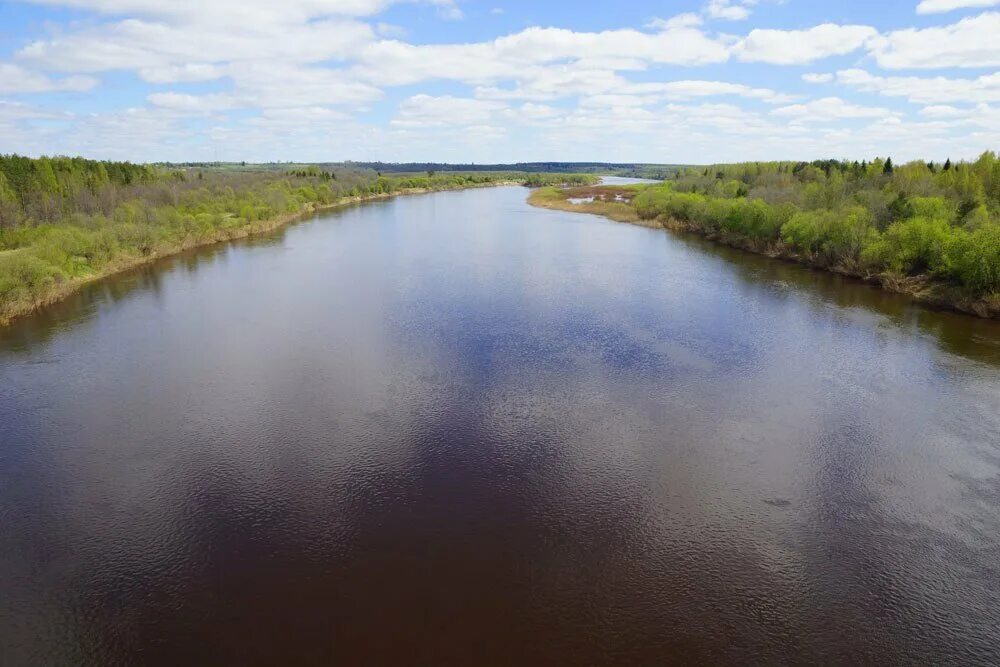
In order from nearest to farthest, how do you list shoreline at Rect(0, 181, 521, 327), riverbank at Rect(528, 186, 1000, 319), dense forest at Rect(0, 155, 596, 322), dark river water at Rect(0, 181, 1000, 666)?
dark river water at Rect(0, 181, 1000, 666) < riverbank at Rect(528, 186, 1000, 319) < shoreline at Rect(0, 181, 521, 327) < dense forest at Rect(0, 155, 596, 322)

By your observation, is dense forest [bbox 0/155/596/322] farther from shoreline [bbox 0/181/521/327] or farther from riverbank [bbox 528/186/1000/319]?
riverbank [bbox 528/186/1000/319]

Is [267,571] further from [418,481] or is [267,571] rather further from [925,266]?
[925,266]

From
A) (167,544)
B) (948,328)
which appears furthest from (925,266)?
(167,544)

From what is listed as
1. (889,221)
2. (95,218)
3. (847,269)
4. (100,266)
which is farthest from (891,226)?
(95,218)

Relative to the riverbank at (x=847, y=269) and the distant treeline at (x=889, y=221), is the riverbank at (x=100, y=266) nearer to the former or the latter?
the riverbank at (x=847, y=269)

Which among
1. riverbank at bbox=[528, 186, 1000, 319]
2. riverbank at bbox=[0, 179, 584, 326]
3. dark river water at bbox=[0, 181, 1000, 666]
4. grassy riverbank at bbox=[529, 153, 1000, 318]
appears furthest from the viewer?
grassy riverbank at bbox=[529, 153, 1000, 318]

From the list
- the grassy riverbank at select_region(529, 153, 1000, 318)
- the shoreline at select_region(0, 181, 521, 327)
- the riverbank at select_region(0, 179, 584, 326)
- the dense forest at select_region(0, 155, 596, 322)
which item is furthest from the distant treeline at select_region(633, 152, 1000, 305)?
the dense forest at select_region(0, 155, 596, 322)

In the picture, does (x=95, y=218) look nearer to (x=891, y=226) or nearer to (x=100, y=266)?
(x=100, y=266)
